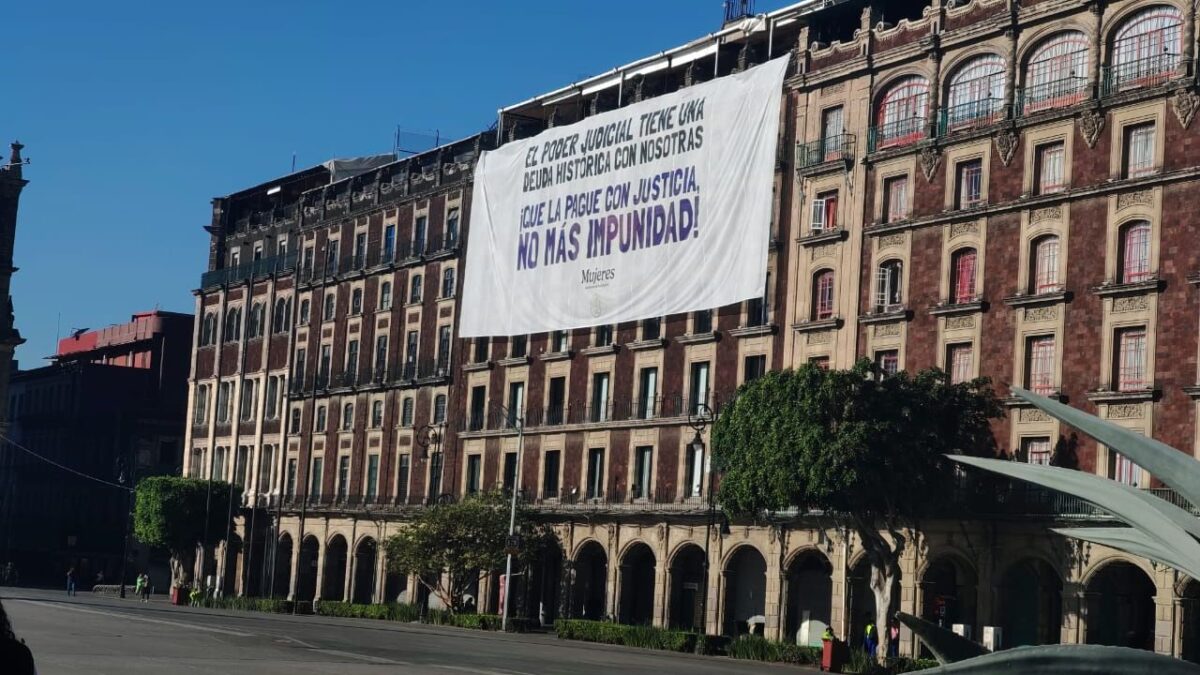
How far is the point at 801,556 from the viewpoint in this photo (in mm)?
57812

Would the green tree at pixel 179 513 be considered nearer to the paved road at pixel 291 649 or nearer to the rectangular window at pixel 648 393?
the paved road at pixel 291 649

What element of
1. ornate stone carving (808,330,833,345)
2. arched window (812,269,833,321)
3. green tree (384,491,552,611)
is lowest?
green tree (384,491,552,611)

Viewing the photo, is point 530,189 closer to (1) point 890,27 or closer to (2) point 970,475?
(1) point 890,27

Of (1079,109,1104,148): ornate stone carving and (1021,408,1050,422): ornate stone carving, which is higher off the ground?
(1079,109,1104,148): ornate stone carving

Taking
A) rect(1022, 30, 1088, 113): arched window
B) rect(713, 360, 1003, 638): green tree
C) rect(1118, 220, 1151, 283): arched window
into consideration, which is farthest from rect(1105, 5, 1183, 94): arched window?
rect(713, 360, 1003, 638): green tree

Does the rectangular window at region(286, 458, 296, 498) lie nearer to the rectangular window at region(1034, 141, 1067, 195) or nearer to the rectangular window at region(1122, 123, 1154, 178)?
the rectangular window at region(1034, 141, 1067, 195)

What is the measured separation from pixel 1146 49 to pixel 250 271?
61035 millimetres

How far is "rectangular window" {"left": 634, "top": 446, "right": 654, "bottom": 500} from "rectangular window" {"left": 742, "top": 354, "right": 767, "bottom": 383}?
18.6 ft

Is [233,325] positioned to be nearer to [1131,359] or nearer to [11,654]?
[1131,359]

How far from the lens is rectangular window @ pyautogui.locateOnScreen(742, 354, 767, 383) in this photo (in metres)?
61.2

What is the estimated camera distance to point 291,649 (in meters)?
41.3

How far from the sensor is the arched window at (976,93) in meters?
53.7

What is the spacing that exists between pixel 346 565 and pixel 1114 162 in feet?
157

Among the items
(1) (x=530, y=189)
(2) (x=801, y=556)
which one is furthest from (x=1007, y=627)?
(1) (x=530, y=189)
